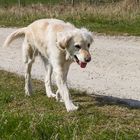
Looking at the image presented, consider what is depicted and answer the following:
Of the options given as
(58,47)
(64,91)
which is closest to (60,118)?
(64,91)

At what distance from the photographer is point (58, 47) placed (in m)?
7.97

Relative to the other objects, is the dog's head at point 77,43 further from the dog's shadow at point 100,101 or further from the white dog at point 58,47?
the dog's shadow at point 100,101

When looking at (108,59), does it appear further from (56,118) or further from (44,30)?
(56,118)

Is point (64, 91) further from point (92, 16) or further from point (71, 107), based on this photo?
point (92, 16)

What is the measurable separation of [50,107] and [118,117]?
1083 millimetres

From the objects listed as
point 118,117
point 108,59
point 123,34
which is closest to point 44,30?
point 118,117

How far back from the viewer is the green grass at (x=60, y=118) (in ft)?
19.7

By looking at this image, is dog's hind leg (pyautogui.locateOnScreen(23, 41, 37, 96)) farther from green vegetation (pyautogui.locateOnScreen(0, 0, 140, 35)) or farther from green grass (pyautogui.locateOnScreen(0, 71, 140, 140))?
green vegetation (pyautogui.locateOnScreen(0, 0, 140, 35))

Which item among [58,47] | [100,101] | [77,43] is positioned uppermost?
[77,43]

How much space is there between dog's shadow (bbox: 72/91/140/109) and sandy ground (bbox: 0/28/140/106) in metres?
0.04

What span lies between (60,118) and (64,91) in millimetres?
955

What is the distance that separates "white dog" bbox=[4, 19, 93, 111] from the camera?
7.69 metres

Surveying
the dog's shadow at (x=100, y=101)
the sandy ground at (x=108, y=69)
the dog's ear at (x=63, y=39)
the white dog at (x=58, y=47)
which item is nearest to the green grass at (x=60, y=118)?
the dog's shadow at (x=100, y=101)

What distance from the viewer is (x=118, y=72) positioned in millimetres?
11211
